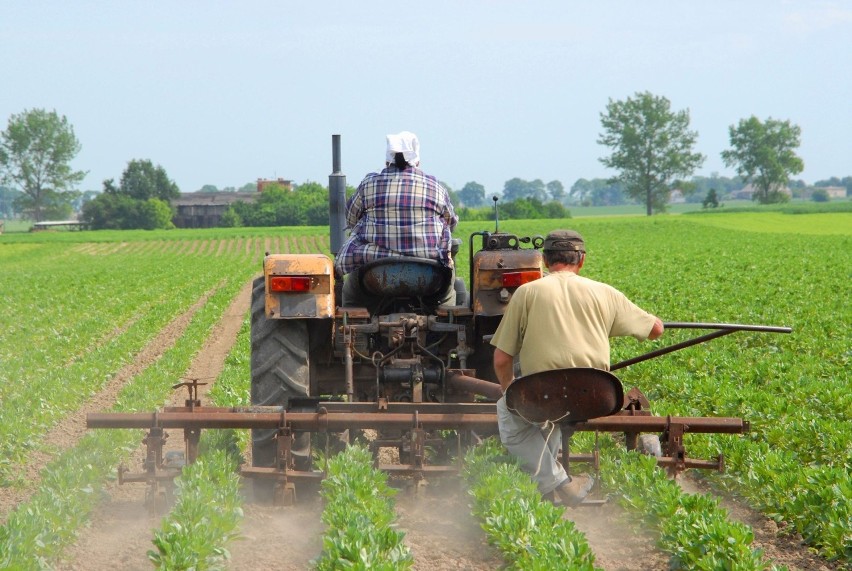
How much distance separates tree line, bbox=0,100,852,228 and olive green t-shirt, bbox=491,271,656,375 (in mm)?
73088

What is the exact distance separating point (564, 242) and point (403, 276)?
1.41m

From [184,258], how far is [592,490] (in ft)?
135

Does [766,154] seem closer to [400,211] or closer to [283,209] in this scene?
[283,209]

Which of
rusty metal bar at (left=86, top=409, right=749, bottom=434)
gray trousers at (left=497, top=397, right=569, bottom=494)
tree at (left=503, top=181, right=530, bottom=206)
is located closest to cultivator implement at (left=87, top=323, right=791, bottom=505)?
rusty metal bar at (left=86, top=409, right=749, bottom=434)

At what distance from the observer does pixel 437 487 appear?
6.43 metres

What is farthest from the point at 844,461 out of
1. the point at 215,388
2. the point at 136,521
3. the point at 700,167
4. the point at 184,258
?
the point at 700,167

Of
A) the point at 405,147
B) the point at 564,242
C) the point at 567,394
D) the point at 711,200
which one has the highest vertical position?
the point at 405,147

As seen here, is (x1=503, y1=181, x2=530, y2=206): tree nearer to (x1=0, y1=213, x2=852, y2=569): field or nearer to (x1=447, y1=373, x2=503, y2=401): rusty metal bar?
(x1=0, y1=213, x2=852, y2=569): field

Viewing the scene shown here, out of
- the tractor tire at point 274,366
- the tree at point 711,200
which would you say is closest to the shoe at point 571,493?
the tractor tire at point 274,366

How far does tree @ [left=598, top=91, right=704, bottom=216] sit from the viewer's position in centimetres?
11144

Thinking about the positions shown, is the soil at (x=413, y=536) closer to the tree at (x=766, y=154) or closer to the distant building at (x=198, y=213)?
the distant building at (x=198, y=213)

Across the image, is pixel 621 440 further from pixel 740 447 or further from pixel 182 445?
pixel 182 445

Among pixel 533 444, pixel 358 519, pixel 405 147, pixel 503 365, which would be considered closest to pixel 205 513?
pixel 358 519

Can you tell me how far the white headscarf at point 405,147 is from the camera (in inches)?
267
